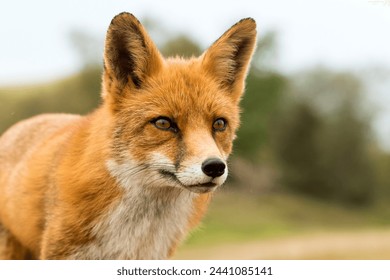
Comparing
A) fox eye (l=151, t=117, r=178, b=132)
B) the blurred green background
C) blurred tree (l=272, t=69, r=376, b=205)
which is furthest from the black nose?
blurred tree (l=272, t=69, r=376, b=205)

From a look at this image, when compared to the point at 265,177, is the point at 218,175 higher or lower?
lower

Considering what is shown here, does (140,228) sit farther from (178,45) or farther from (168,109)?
(178,45)

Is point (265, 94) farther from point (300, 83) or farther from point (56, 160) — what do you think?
point (56, 160)

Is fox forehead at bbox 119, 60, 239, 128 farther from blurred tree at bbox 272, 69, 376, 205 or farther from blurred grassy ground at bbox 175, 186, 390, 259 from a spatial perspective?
blurred tree at bbox 272, 69, 376, 205

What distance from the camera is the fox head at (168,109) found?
Result: 3.48m

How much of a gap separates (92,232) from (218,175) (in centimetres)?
111

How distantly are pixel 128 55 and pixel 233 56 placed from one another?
851 mm

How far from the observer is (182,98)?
12.2ft

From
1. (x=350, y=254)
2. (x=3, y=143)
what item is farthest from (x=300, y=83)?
(x=3, y=143)

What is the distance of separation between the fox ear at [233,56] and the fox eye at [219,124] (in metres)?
0.42

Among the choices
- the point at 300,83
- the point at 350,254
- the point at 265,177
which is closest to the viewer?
the point at 350,254

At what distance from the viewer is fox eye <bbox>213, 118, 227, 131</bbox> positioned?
3.76 metres

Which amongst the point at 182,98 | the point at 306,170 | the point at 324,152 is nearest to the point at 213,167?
the point at 182,98
